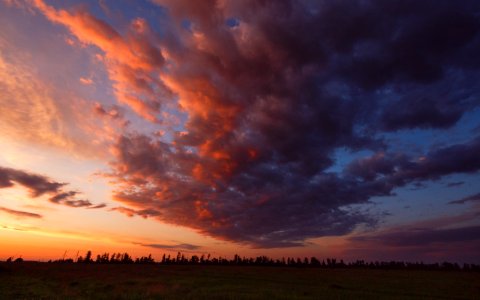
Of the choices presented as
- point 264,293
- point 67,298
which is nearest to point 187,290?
→ point 264,293

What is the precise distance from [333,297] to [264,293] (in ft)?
31.3

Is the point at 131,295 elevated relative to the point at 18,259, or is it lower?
lower

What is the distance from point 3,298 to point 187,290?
954 inches

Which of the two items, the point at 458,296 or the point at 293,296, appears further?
the point at 458,296

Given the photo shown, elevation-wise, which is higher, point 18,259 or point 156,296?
point 18,259

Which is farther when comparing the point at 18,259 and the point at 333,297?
the point at 18,259

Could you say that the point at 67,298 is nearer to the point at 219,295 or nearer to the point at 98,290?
the point at 98,290

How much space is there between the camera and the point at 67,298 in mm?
40594

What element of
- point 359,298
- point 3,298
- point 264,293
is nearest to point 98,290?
point 3,298

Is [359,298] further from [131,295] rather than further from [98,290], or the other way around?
[98,290]

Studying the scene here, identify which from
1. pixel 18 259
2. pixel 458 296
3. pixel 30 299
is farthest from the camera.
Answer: pixel 18 259

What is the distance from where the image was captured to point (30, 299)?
126 feet

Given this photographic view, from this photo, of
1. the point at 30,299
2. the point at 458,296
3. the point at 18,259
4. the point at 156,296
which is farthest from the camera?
the point at 18,259

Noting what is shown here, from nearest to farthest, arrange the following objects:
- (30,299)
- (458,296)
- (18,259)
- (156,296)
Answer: (30,299) → (156,296) → (458,296) → (18,259)
